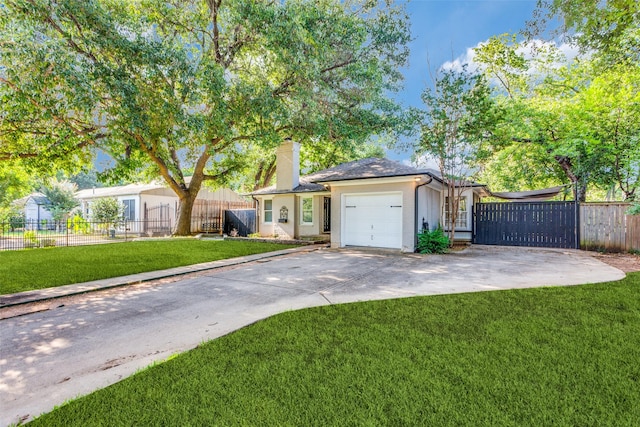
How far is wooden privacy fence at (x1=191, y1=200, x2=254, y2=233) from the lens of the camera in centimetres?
1936

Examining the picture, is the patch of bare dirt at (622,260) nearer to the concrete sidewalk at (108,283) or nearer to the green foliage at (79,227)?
the concrete sidewalk at (108,283)

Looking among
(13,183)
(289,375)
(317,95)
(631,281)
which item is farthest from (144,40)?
(13,183)

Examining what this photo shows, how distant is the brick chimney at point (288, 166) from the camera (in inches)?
594

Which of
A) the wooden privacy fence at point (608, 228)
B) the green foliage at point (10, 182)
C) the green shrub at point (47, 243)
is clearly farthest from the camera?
the green foliage at point (10, 182)

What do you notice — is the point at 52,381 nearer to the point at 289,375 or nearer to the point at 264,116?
the point at 289,375

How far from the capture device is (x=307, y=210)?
14.8m

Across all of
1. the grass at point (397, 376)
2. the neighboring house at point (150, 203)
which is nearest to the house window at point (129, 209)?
the neighboring house at point (150, 203)

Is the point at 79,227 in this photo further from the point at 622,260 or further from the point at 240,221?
the point at 622,260

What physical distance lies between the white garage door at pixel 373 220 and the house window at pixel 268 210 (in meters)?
5.50

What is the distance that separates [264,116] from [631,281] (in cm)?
1069

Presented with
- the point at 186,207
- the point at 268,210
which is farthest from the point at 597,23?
the point at 186,207

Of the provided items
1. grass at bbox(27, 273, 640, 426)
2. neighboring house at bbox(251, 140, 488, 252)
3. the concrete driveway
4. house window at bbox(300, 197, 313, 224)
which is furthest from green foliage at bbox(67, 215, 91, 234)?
grass at bbox(27, 273, 640, 426)

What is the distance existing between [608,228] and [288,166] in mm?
12732

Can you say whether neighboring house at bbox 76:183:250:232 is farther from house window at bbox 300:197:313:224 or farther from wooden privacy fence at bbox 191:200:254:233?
house window at bbox 300:197:313:224
